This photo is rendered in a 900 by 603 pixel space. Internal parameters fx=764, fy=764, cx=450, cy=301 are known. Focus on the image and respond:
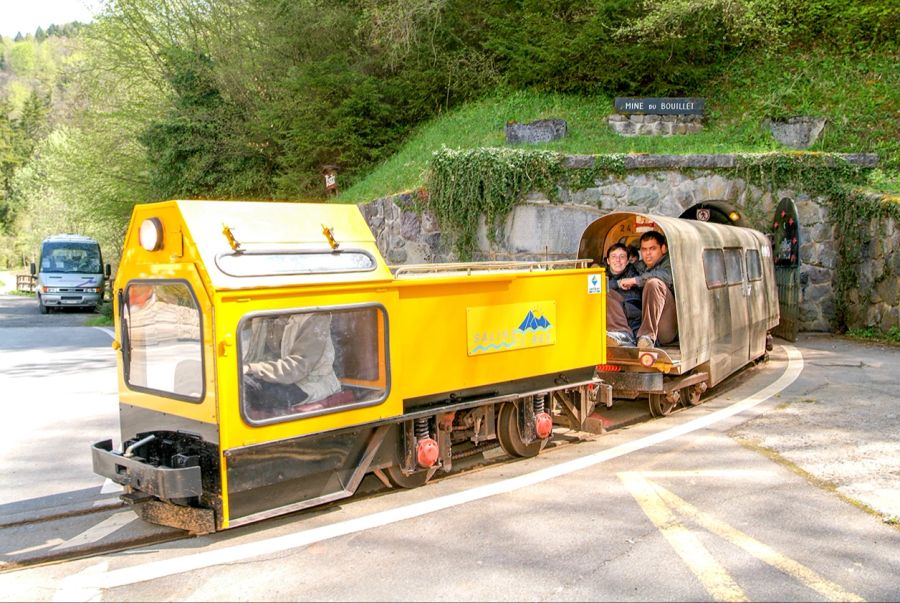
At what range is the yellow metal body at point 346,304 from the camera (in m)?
5.17

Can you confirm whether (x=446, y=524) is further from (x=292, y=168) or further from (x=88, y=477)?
(x=292, y=168)

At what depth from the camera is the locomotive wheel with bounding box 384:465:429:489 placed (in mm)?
6523

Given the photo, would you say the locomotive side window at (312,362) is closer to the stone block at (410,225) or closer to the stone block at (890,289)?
the stone block at (410,225)

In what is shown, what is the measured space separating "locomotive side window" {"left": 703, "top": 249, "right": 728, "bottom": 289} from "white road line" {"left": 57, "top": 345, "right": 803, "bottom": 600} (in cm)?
278

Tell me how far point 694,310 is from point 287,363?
19.7ft

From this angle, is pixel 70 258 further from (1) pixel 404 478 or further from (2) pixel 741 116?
(1) pixel 404 478

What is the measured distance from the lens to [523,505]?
6.14 meters

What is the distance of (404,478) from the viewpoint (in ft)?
21.7

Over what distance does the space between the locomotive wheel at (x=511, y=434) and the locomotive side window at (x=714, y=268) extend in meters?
4.15

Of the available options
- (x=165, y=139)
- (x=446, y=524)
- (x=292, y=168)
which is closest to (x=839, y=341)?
(x=446, y=524)

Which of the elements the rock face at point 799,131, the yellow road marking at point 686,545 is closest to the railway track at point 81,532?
the yellow road marking at point 686,545

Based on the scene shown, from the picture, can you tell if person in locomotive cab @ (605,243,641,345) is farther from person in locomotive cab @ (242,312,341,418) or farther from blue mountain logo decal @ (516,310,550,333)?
person in locomotive cab @ (242,312,341,418)

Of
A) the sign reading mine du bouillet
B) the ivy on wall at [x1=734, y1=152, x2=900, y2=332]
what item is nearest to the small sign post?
the sign reading mine du bouillet

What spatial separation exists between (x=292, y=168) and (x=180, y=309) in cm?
2033
